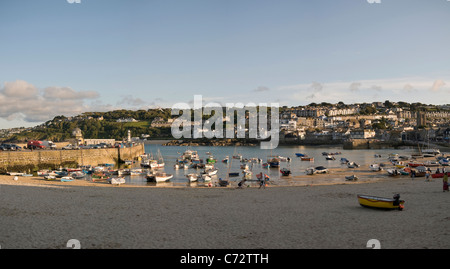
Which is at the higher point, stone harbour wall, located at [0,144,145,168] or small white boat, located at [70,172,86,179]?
stone harbour wall, located at [0,144,145,168]

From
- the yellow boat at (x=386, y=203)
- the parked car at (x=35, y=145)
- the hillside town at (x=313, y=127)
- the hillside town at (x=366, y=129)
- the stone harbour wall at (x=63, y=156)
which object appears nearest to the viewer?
the yellow boat at (x=386, y=203)

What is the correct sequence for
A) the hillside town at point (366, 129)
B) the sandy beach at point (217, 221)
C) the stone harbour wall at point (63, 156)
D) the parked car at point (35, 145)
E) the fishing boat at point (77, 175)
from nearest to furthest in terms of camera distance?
the sandy beach at point (217, 221), the fishing boat at point (77, 175), the stone harbour wall at point (63, 156), the parked car at point (35, 145), the hillside town at point (366, 129)

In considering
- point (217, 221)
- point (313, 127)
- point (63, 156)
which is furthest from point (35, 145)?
point (313, 127)

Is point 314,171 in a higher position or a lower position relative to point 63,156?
lower

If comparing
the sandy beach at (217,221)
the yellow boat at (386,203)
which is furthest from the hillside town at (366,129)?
the sandy beach at (217,221)

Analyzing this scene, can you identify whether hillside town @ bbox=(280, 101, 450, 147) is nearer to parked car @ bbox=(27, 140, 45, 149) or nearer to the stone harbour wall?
the stone harbour wall

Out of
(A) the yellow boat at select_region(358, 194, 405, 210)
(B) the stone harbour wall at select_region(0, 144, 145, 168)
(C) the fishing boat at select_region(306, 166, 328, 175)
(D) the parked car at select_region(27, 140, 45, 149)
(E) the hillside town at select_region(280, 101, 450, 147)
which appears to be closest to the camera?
(A) the yellow boat at select_region(358, 194, 405, 210)

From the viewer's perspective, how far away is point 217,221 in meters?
12.4

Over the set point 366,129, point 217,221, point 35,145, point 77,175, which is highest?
point 366,129

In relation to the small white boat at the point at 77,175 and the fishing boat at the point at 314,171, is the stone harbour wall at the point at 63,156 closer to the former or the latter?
the small white boat at the point at 77,175

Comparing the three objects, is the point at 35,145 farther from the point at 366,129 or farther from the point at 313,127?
the point at 313,127

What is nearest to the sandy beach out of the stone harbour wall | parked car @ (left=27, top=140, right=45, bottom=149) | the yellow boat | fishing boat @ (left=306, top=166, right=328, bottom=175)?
the yellow boat

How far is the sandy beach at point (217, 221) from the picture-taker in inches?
380

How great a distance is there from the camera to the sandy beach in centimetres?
966
